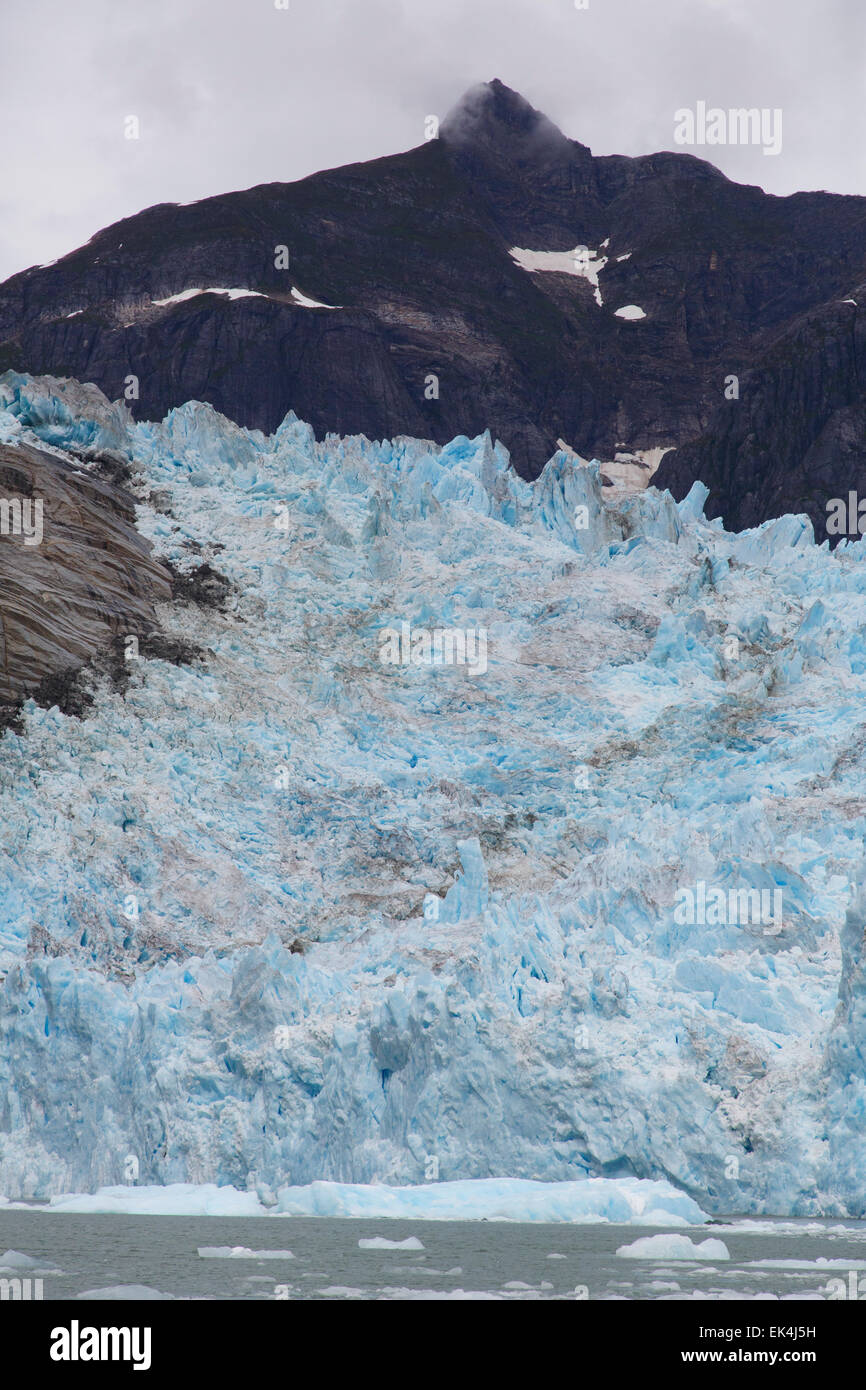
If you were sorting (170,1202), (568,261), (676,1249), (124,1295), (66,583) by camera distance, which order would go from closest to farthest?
(124,1295) < (676,1249) < (170,1202) < (66,583) < (568,261)

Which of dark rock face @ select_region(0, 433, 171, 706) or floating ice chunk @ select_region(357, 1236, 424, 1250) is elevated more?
dark rock face @ select_region(0, 433, 171, 706)

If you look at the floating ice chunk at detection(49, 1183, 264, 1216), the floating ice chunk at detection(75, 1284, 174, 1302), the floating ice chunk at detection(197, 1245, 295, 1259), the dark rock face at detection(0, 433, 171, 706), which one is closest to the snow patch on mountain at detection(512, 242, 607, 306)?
the dark rock face at detection(0, 433, 171, 706)

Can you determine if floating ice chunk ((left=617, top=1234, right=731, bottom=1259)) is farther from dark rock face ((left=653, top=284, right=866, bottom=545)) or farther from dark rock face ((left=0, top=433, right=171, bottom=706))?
dark rock face ((left=653, top=284, right=866, bottom=545))

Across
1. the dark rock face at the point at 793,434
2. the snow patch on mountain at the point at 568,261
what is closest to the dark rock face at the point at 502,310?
the dark rock face at the point at 793,434

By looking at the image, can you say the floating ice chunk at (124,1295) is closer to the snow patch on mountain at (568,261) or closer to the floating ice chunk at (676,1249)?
the floating ice chunk at (676,1249)

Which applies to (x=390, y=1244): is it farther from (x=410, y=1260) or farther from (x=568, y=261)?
(x=568, y=261)

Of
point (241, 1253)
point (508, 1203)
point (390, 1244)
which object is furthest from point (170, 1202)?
point (508, 1203)
